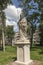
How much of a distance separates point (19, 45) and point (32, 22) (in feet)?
63.5

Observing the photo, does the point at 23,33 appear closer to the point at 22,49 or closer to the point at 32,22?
the point at 22,49

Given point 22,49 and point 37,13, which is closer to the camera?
point 22,49

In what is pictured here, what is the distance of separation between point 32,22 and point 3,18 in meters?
9.54

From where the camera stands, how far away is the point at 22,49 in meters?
10.1

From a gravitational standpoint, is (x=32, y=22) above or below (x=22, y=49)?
above

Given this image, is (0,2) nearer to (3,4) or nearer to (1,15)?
(3,4)

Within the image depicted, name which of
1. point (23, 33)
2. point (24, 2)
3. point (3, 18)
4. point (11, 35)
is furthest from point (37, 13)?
point (11, 35)

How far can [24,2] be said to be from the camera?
867 inches

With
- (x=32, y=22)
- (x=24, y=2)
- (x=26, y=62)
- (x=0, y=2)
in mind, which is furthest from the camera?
(x=32, y=22)

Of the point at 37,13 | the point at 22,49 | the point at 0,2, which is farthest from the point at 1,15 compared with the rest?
the point at 22,49

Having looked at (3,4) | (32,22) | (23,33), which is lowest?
(23,33)

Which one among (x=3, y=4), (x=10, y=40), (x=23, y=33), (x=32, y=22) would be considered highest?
(x=3, y=4)

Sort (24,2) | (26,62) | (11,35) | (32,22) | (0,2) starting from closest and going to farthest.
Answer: (26,62) < (0,2) < (24,2) < (32,22) < (11,35)

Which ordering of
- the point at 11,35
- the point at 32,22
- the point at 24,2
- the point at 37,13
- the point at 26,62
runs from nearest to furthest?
the point at 26,62 < the point at 24,2 < the point at 37,13 < the point at 32,22 < the point at 11,35
